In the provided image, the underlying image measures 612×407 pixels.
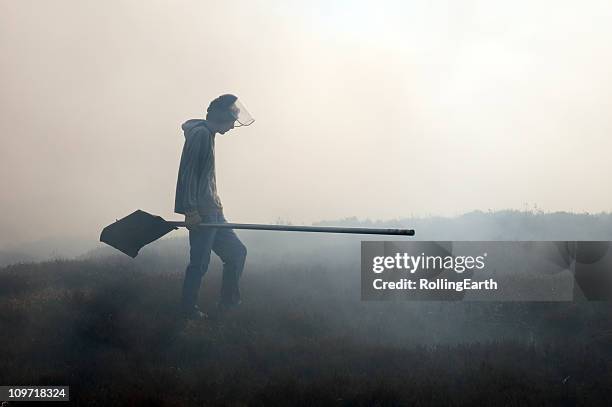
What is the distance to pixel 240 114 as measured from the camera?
7707 mm

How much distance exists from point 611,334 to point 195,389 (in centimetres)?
467

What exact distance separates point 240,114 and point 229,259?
6.23ft

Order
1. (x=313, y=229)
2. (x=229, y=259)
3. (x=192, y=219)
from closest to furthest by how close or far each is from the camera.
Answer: (x=313, y=229), (x=192, y=219), (x=229, y=259)

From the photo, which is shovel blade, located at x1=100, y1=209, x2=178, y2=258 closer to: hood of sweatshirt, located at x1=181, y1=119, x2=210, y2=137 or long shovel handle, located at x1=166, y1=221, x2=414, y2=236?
long shovel handle, located at x1=166, y1=221, x2=414, y2=236

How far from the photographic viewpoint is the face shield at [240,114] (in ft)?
25.1

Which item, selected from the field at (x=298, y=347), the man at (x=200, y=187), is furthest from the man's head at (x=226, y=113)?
the field at (x=298, y=347)

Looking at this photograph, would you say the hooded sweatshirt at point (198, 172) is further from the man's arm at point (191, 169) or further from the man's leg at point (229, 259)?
the man's leg at point (229, 259)

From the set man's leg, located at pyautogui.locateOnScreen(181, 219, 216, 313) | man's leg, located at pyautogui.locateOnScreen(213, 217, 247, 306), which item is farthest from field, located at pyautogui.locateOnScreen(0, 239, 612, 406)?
man's leg, located at pyautogui.locateOnScreen(181, 219, 216, 313)

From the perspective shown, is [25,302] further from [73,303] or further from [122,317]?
[122,317]

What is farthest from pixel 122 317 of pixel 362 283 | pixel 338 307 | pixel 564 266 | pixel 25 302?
pixel 564 266

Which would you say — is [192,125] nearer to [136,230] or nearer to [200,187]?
[200,187]

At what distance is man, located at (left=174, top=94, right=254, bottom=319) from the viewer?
24.2 ft

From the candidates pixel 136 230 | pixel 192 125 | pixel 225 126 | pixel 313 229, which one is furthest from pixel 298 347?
pixel 192 125

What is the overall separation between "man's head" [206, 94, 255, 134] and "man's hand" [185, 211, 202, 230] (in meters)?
1.18
